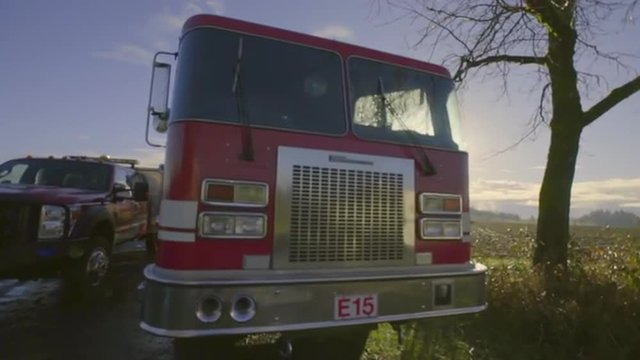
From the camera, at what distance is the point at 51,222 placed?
711cm

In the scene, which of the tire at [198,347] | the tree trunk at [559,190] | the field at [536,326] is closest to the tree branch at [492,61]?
the tree trunk at [559,190]

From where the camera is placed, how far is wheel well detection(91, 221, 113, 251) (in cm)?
812

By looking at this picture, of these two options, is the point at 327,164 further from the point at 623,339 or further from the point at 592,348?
the point at 623,339

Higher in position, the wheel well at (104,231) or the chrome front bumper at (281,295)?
the wheel well at (104,231)

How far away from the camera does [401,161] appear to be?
466 cm

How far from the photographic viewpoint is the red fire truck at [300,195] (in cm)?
376

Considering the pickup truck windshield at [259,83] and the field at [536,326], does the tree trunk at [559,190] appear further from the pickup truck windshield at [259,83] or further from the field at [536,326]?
the pickup truck windshield at [259,83]

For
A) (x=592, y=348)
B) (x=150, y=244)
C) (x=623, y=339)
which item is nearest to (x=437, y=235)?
(x=592, y=348)

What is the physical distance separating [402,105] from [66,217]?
4.89 meters

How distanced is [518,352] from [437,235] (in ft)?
5.36

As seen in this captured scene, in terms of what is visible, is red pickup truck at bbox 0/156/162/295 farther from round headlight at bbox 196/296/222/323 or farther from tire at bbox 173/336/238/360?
round headlight at bbox 196/296/222/323

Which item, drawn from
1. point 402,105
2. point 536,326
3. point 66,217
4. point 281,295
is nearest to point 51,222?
point 66,217

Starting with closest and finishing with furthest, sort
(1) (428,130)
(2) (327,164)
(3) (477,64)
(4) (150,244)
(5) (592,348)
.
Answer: (2) (327,164), (1) (428,130), (5) (592,348), (3) (477,64), (4) (150,244)

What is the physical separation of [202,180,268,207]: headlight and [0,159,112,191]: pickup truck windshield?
5.89 m
